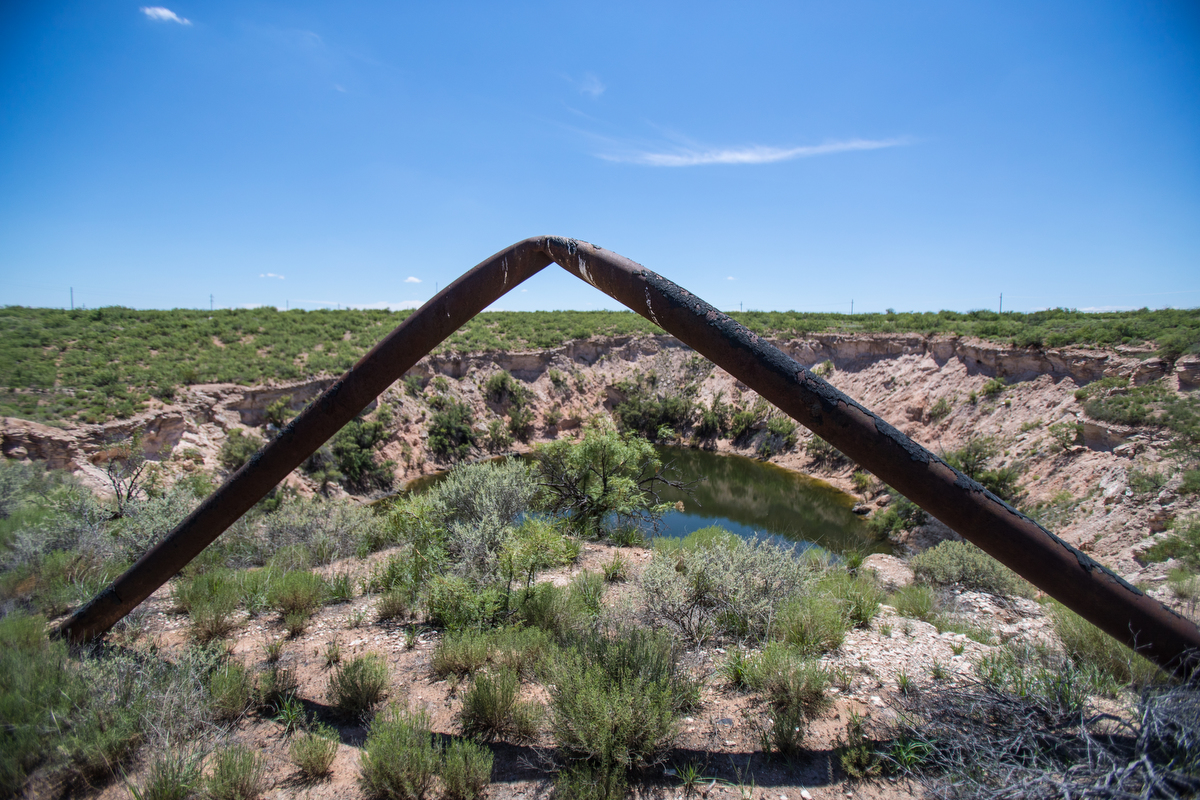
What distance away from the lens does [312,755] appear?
276 cm

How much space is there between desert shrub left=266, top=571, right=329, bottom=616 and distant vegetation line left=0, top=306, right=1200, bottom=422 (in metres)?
13.0

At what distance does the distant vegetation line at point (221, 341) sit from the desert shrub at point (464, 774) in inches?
649

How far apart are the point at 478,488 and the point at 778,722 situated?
5.83 meters

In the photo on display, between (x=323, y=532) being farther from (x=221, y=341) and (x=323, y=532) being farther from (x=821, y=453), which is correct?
(x=821, y=453)

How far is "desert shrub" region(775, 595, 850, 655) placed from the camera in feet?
13.6

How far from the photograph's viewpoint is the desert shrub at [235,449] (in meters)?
15.0

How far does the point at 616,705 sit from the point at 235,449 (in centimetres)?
1729

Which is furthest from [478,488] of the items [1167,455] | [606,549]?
[1167,455]

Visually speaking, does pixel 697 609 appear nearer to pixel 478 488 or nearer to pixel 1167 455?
pixel 478 488

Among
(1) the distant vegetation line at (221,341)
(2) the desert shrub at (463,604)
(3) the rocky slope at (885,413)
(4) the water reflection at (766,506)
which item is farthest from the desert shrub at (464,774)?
(1) the distant vegetation line at (221,341)

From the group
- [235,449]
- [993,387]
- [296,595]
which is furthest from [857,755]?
[993,387]

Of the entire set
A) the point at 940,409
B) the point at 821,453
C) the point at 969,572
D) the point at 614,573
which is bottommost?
the point at 821,453

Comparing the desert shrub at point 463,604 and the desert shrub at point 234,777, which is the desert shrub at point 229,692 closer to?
the desert shrub at point 234,777

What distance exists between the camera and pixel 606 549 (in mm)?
7902
